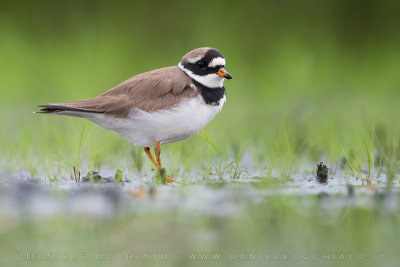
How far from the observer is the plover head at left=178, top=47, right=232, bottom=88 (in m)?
5.62

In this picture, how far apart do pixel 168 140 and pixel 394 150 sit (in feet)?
7.02

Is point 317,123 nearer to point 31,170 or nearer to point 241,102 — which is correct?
point 241,102

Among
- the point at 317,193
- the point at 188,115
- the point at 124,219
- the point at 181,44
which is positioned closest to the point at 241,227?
the point at 124,219

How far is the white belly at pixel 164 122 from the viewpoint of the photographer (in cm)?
549

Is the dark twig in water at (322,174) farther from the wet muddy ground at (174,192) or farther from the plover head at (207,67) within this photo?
the plover head at (207,67)

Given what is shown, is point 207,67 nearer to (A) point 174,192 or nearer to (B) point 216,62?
(B) point 216,62

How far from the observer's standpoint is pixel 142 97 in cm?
559

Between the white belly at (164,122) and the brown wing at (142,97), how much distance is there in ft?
0.20

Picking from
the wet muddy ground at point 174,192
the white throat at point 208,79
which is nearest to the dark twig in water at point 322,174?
the wet muddy ground at point 174,192

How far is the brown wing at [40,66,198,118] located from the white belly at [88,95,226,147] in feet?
0.20

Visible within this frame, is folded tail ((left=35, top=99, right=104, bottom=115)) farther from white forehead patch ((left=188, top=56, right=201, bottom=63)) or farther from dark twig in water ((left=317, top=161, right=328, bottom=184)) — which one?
dark twig in water ((left=317, top=161, right=328, bottom=184))

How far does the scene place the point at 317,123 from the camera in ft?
25.3

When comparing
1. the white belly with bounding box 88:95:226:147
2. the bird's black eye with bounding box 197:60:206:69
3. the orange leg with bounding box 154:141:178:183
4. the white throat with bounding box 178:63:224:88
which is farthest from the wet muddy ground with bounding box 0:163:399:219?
the bird's black eye with bounding box 197:60:206:69

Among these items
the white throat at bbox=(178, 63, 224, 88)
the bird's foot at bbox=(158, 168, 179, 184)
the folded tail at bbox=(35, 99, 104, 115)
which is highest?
the white throat at bbox=(178, 63, 224, 88)
